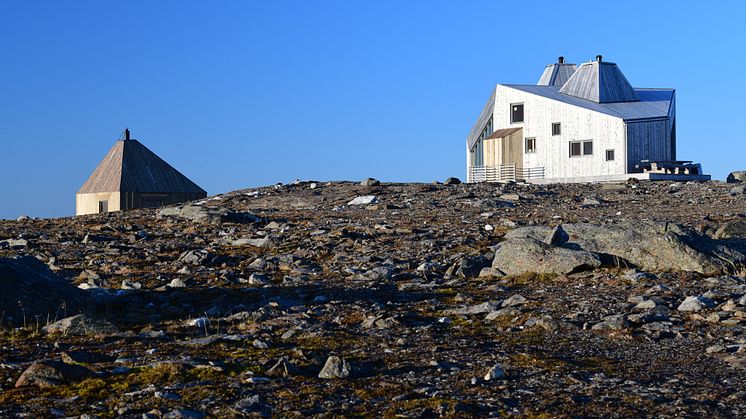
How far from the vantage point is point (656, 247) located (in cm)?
1420

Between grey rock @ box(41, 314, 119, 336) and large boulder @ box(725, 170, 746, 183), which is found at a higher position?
large boulder @ box(725, 170, 746, 183)

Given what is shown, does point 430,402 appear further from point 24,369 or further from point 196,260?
point 196,260

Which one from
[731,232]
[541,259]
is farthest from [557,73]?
[541,259]

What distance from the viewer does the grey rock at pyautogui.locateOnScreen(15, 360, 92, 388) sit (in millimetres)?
7852

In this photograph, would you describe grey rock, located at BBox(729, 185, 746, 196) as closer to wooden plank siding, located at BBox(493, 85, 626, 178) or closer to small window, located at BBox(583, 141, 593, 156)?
wooden plank siding, located at BBox(493, 85, 626, 178)

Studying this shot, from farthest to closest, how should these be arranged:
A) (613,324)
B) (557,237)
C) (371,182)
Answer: (371,182)
(557,237)
(613,324)

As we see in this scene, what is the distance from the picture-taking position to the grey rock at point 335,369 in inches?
311

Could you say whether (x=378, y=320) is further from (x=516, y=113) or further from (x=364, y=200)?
(x=516, y=113)

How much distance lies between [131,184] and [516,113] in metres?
20.5

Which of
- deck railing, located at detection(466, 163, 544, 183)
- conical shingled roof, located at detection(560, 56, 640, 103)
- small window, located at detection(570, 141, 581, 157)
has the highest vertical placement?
conical shingled roof, located at detection(560, 56, 640, 103)

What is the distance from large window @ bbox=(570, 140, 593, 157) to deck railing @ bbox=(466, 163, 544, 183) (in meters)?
2.17

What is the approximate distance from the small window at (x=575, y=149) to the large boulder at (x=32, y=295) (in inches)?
1408

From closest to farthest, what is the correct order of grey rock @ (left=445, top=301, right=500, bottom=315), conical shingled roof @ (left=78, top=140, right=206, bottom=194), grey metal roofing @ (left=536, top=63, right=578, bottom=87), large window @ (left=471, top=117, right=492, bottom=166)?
grey rock @ (left=445, top=301, right=500, bottom=315) < conical shingled roof @ (left=78, top=140, right=206, bottom=194) < large window @ (left=471, top=117, right=492, bottom=166) < grey metal roofing @ (left=536, top=63, right=578, bottom=87)

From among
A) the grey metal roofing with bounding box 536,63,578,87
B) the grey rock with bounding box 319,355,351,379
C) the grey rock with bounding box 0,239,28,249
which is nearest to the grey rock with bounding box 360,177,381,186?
the grey rock with bounding box 0,239,28,249
